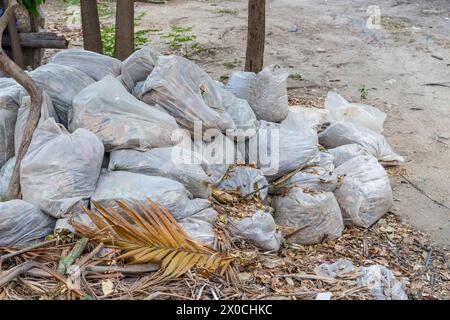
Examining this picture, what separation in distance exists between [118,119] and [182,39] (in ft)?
15.7

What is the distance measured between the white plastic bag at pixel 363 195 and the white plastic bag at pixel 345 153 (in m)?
0.13

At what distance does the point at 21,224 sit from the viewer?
99.2 inches

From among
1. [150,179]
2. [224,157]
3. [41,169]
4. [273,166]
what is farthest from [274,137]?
[41,169]

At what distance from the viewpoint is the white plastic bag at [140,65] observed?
356cm

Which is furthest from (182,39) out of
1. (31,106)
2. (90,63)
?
(31,106)

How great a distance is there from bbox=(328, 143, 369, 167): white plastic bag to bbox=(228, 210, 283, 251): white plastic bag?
109 centimetres

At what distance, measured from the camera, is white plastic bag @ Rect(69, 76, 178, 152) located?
2.94m

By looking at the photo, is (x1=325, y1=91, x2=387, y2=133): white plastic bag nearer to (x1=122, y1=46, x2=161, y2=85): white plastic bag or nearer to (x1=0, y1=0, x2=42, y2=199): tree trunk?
(x1=122, y1=46, x2=161, y2=85): white plastic bag

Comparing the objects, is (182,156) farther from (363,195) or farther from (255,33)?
(255,33)

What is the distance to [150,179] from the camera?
Answer: 274 centimetres

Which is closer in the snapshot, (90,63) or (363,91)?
(90,63)

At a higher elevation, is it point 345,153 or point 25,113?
point 25,113

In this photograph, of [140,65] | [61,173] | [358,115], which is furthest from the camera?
[358,115]

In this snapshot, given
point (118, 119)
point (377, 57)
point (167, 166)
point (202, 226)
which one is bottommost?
point (202, 226)
